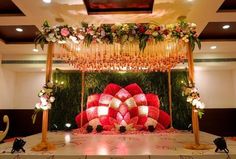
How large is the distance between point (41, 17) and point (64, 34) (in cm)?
106

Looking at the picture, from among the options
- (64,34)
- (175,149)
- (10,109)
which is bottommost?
(175,149)

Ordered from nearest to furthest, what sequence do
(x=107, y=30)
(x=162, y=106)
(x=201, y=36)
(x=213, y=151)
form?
(x=213, y=151), (x=107, y=30), (x=201, y=36), (x=162, y=106)

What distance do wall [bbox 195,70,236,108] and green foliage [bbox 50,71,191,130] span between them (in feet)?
2.17

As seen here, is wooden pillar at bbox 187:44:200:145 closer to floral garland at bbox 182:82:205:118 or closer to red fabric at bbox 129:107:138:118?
floral garland at bbox 182:82:205:118

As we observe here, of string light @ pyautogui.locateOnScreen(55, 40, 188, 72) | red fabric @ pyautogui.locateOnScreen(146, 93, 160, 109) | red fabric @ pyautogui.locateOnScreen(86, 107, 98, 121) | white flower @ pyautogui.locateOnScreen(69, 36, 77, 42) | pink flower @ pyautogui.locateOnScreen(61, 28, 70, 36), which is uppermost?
pink flower @ pyautogui.locateOnScreen(61, 28, 70, 36)

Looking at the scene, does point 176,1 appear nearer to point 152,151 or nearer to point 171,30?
point 171,30

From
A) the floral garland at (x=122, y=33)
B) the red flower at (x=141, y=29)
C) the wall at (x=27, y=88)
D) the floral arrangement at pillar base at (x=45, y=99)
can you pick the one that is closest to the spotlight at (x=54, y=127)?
the wall at (x=27, y=88)

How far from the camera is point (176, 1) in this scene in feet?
11.8

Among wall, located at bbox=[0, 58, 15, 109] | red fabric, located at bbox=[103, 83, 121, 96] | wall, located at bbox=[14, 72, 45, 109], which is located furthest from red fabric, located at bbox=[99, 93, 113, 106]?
wall, located at bbox=[0, 58, 15, 109]

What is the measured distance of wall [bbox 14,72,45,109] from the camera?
722 cm

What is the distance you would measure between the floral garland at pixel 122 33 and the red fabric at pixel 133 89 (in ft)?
9.52

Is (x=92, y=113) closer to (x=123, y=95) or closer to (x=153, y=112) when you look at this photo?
(x=123, y=95)

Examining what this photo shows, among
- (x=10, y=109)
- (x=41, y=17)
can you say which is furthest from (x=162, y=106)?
(x=10, y=109)

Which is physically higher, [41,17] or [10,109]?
[41,17]
